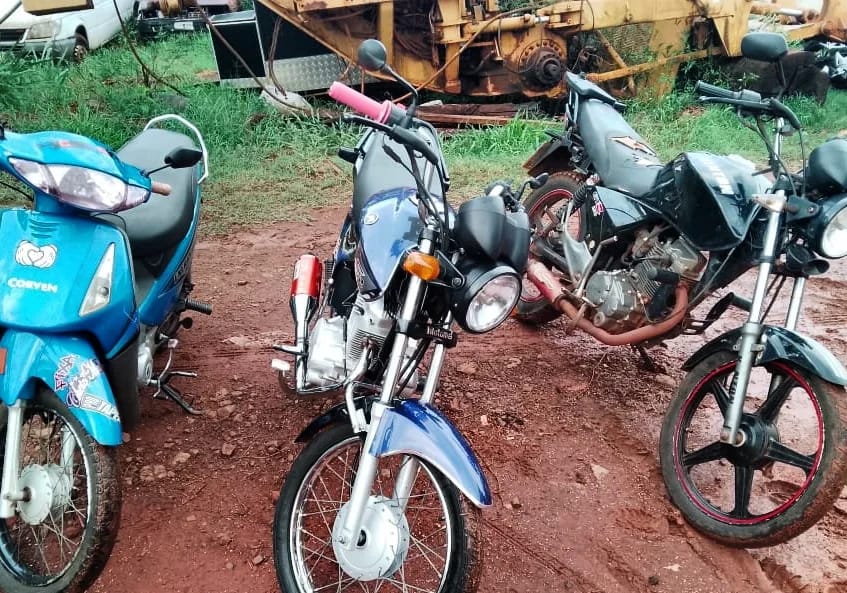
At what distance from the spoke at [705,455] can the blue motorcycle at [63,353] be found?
6.55 ft

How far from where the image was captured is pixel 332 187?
18.4ft

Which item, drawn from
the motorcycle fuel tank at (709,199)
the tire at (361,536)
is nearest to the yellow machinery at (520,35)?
the motorcycle fuel tank at (709,199)

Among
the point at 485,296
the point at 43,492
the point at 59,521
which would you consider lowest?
the point at 59,521

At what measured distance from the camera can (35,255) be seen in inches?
81.9

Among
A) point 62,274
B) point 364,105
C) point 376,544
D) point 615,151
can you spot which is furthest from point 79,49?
point 376,544

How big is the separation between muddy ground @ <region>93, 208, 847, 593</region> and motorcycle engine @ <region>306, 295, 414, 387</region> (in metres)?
0.50

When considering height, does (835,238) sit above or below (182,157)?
below

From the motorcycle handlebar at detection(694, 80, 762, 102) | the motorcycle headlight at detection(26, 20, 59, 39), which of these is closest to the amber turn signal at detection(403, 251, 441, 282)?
the motorcycle handlebar at detection(694, 80, 762, 102)

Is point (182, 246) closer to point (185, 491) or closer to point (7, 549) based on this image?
point (185, 491)

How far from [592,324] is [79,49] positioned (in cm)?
791

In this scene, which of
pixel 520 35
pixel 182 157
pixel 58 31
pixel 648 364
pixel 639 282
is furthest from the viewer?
pixel 58 31

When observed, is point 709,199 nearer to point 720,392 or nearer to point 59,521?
point 720,392

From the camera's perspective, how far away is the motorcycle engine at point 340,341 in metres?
2.21

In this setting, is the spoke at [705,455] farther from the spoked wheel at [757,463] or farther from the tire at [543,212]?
the tire at [543,212]
